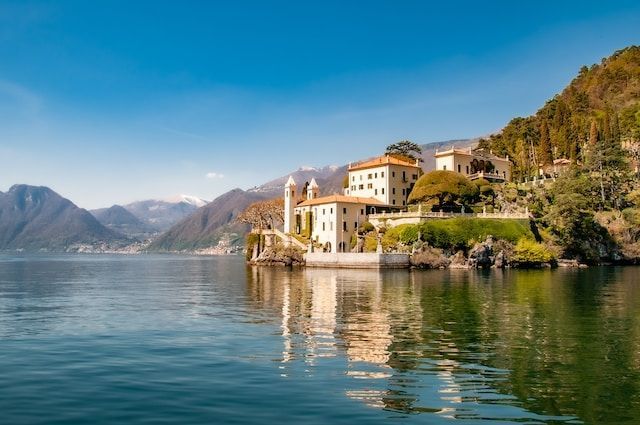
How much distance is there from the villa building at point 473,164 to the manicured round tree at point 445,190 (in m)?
11.0

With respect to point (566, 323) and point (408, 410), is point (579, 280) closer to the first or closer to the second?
point (566, 323)

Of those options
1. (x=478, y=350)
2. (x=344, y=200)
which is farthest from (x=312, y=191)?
(x=478, y=350)

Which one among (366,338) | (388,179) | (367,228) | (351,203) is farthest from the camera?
(388,179)

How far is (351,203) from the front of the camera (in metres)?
112

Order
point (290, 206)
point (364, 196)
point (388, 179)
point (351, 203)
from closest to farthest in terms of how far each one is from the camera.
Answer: point (351, 203), point (388, 179), point (364, 196), point (290, 206)

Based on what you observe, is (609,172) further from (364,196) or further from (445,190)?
(364,196)

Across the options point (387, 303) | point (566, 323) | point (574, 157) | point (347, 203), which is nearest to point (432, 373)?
point (566, 323)

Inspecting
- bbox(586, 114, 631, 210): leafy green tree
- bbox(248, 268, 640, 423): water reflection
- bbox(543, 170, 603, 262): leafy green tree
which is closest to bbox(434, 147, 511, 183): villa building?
bbox(543, 170, 603, 262): leafy green tree

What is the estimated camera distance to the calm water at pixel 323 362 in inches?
607

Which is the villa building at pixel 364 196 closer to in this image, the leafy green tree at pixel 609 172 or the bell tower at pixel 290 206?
the bell tower at pixel 290 206

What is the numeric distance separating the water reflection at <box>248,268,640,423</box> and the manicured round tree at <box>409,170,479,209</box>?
192 feet

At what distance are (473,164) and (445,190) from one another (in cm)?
2121

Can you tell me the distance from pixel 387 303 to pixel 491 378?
2361 centimetres

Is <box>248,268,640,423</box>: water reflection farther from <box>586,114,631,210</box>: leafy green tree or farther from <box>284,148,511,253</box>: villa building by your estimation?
<box>586,114,631,210</box>: leafy green tree
